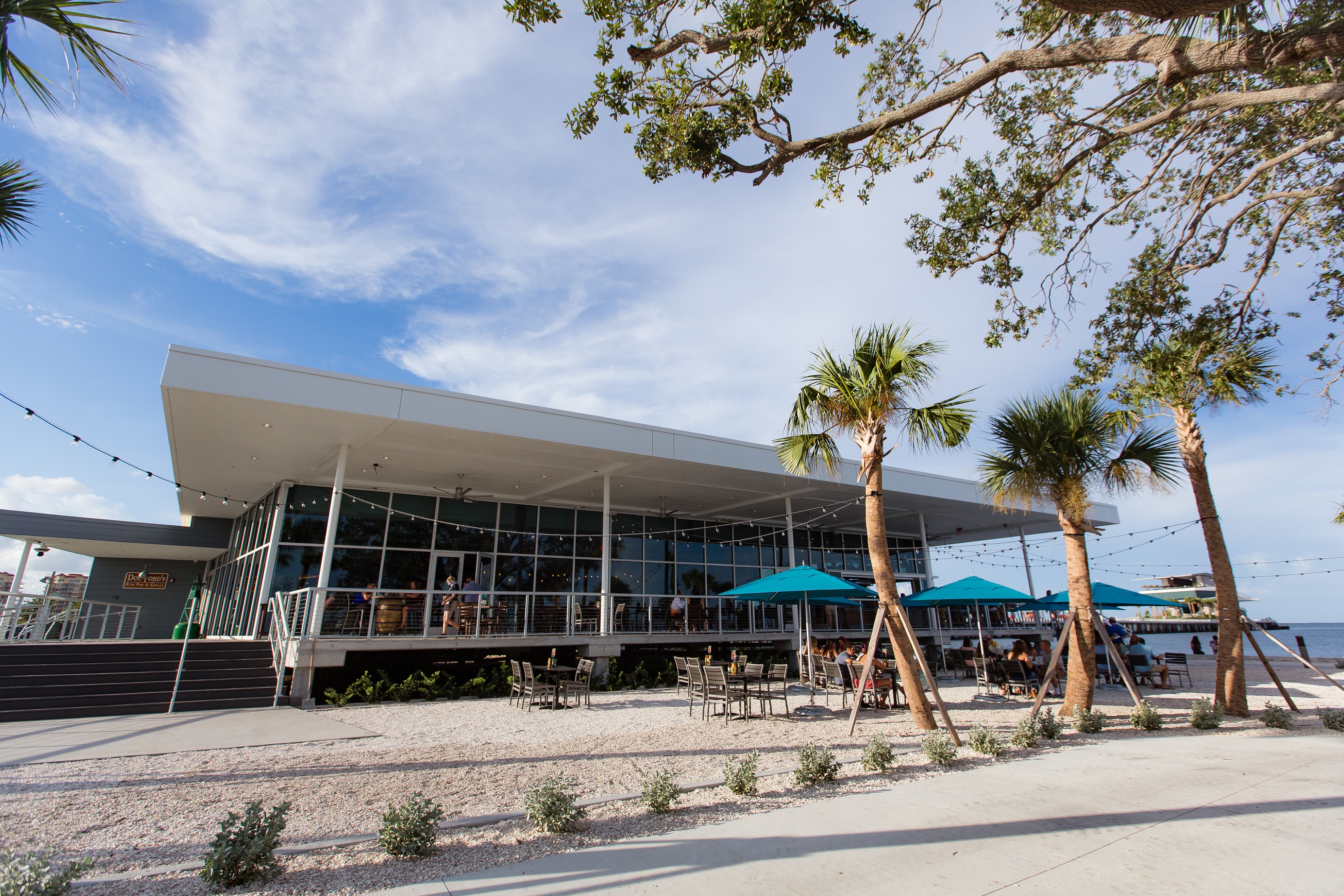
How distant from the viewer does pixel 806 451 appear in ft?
31.4

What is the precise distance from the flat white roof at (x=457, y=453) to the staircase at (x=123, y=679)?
3997 millimetres

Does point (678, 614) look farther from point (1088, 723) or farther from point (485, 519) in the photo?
point (1088, 723)

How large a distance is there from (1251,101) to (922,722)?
7036 mm

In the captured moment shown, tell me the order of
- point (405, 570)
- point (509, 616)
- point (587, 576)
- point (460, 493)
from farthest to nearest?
point (587, 576) < point (460, 493) < point (405, 570) < point (509, 616)

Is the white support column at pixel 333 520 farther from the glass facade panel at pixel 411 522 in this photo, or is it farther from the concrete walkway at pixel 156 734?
the glass facade panel at pixel 411 522

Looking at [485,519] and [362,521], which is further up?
[485,519]

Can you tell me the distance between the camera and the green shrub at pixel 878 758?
238 inches

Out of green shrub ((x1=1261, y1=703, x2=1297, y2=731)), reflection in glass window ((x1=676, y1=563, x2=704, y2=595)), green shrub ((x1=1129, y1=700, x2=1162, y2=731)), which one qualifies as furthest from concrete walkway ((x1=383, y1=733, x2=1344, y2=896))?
reflection in glass window ((x1=676, y1=563, x2=704, y2=595))

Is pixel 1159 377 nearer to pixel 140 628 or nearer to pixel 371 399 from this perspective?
pixel 371 399

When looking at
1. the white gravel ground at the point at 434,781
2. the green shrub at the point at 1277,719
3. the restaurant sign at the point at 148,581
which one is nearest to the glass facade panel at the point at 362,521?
the white gravel ground at the point at 434,781

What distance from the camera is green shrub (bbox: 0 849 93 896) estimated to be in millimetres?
2898

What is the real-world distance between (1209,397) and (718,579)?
1371cm

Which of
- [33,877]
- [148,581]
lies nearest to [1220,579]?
[33,877]

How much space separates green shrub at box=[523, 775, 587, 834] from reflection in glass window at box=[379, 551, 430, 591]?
12.7 meters
